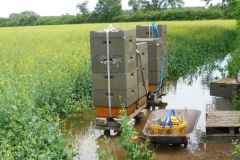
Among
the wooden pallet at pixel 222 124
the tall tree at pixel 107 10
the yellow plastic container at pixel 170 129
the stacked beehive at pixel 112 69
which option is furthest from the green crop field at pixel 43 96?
the tall tree at pixel 107 10

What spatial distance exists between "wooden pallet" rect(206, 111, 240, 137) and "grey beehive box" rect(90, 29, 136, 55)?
2.07m

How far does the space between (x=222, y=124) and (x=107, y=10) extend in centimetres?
Result: 6295

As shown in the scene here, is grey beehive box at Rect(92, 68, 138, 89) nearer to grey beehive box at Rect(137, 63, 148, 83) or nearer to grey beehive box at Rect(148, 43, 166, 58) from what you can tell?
grey beehive box at Rect(137, 63, 148, 83)

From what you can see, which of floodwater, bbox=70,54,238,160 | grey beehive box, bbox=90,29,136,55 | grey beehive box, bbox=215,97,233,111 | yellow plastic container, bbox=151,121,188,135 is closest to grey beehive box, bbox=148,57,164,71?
floodwater, bbox=70,54,238,160

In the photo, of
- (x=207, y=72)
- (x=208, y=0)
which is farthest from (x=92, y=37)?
(x=208, y=0)

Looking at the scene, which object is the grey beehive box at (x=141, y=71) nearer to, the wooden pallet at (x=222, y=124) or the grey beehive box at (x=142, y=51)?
the grey beehive box at (x=142, y=51)

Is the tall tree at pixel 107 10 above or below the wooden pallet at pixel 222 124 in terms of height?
above

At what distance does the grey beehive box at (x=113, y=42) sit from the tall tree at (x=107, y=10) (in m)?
58.0

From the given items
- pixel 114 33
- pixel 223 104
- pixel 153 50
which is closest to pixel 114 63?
pixel 114 33

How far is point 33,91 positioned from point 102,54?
5.11 ft

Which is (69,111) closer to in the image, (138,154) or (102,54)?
(102,54)

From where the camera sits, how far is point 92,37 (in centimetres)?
779

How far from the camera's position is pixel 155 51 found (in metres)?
10.1

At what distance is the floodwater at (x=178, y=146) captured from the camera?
265 inches
